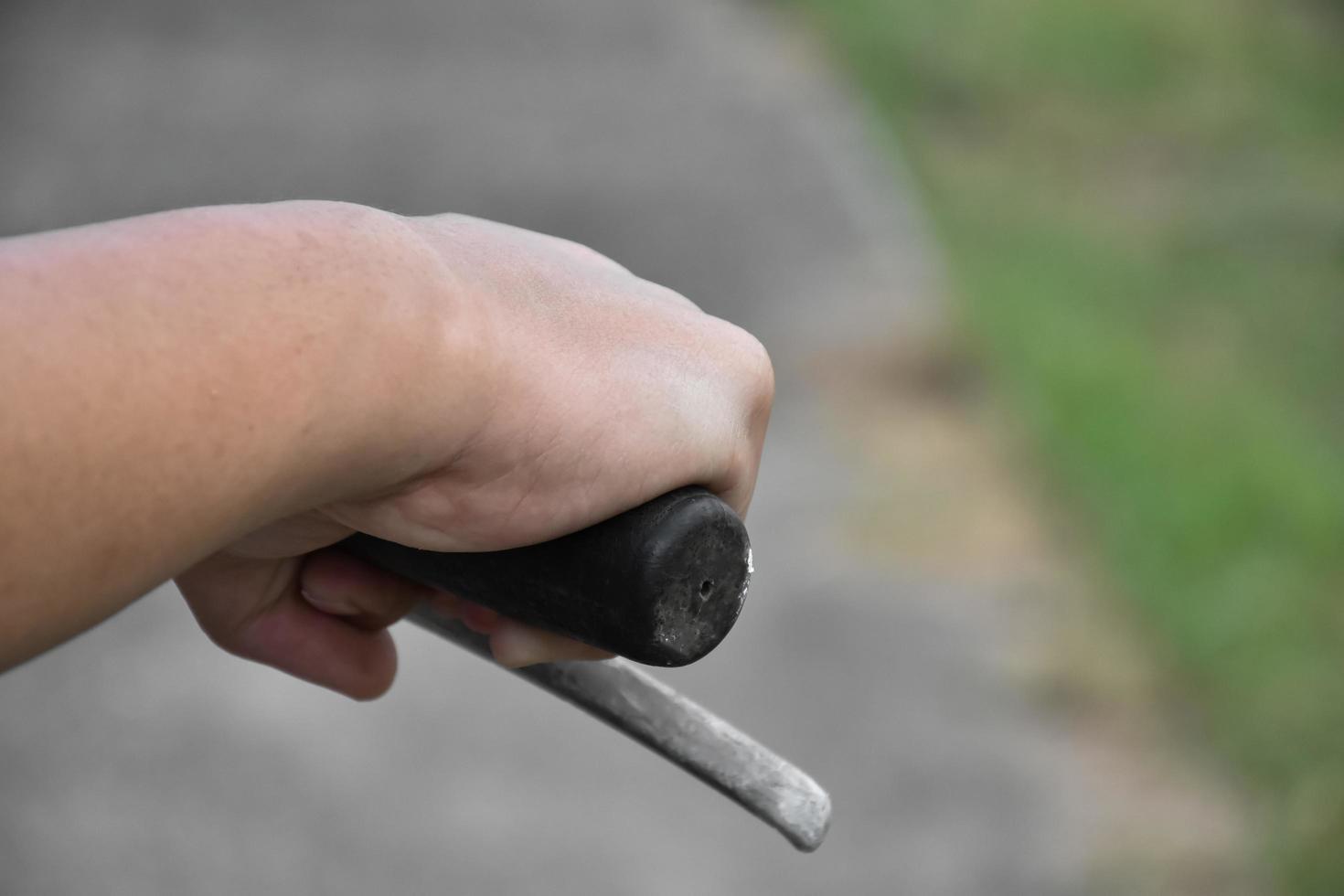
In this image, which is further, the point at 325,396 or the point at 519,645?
the point at 519,645

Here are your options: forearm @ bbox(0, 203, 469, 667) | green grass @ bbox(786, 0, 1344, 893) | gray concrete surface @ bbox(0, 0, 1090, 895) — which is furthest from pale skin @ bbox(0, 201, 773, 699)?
green grass @ bbox(786, 0, 1344, 893)

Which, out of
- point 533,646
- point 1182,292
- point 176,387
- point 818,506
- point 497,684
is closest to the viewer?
point 176,387

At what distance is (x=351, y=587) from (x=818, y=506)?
5.68ft

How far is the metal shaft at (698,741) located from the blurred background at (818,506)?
1.07 meters

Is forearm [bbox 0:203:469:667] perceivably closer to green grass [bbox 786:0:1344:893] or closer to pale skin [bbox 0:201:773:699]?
pale skin [bbox 0:201:773:699]

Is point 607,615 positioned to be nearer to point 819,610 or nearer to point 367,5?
point 819,610

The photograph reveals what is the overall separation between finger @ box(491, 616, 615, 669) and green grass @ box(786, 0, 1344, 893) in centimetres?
144

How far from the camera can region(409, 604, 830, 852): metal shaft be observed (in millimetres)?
543

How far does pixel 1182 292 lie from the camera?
14.8ft

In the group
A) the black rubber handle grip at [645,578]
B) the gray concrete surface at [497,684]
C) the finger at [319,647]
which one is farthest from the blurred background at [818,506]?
the black rubber handle grip at [645,578]

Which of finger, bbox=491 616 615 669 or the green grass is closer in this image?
finger, bbox=491 616 615 669

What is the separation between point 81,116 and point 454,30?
1052mm

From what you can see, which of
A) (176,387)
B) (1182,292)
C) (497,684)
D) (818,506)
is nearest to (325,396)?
(176,387)

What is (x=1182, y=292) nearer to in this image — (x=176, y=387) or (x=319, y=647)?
(x=319, y=647)
